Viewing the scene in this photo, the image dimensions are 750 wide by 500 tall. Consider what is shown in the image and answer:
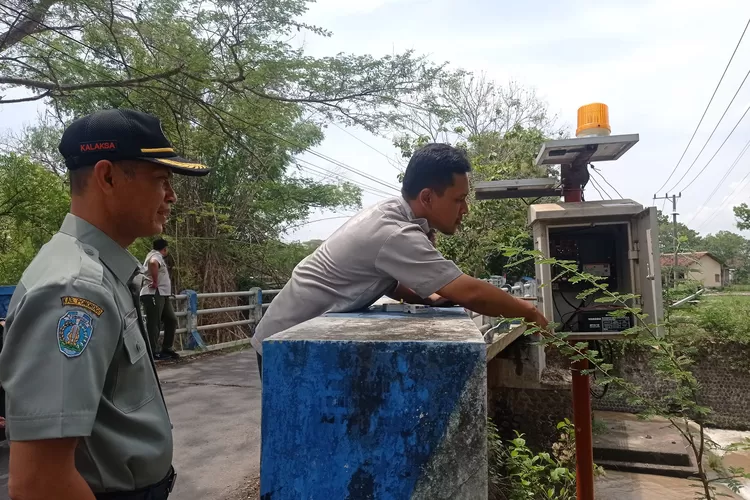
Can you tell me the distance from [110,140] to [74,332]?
50cm

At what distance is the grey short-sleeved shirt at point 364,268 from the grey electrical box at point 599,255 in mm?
1577

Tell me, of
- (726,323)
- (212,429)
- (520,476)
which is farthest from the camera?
(726,323)

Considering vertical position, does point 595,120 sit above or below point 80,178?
above

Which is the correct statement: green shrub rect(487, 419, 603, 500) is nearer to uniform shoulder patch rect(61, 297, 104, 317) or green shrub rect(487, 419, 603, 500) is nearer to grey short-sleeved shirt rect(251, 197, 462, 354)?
grey short-sleeved shirt rect(251, 197, 462, 354)

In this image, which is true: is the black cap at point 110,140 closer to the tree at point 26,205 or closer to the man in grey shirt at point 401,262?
the man in grey shirt at point 401,262

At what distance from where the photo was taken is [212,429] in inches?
182

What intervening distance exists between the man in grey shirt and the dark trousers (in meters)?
5.22

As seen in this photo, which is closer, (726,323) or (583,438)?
(583,438)

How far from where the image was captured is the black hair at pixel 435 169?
2139mm

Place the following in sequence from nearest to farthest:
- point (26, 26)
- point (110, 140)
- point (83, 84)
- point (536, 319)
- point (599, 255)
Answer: point (110, 140)
point (536, 319)
point (599, 255)
point (26, 26)
point (83, 84)

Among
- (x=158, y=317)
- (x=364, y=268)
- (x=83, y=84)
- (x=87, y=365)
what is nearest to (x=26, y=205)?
(x=83, y=84)

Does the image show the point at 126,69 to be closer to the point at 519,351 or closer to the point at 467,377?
the point at 519,351

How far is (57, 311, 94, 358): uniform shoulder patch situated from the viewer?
97 centimetres

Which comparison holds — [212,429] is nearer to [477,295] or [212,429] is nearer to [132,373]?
[477,295]
